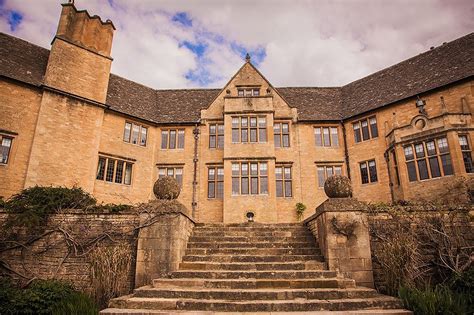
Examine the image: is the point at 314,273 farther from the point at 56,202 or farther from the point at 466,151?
the point at 466,151

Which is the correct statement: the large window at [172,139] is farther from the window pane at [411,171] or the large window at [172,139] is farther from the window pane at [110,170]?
the window pane at [411,171]

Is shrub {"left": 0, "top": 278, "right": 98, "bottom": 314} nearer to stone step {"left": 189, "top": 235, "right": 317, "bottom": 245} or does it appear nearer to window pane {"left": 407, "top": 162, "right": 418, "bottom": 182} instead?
stone step {"left": 189, "top": 235, "right": 317, "bottom": 245}

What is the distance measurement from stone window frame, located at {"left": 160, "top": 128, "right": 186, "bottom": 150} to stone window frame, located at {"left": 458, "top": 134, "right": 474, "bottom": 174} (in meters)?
15.3

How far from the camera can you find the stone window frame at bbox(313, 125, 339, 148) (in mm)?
18375

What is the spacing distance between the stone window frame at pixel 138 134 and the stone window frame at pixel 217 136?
14.0 feet

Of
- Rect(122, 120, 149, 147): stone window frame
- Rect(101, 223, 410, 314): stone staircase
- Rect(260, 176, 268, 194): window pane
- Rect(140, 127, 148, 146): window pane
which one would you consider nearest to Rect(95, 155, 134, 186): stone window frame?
Rect(122, 120, 149, 147): stone window frame

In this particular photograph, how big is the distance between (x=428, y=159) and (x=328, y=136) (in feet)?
19.5

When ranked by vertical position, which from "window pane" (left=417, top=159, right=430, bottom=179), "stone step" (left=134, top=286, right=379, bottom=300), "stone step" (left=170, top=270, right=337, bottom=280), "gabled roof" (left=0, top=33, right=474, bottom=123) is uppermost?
"gabled roof" (left=0, top=33, right=474, bottom=123)

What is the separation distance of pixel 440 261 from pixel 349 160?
10.6 meters

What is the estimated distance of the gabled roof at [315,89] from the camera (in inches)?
606

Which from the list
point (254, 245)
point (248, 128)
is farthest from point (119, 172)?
point (254, 245)

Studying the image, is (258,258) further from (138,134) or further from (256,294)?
(138,134)

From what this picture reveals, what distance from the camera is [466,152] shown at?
1331 centimetres

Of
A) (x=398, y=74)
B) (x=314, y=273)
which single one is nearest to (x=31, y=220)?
(x=314, y=273)
